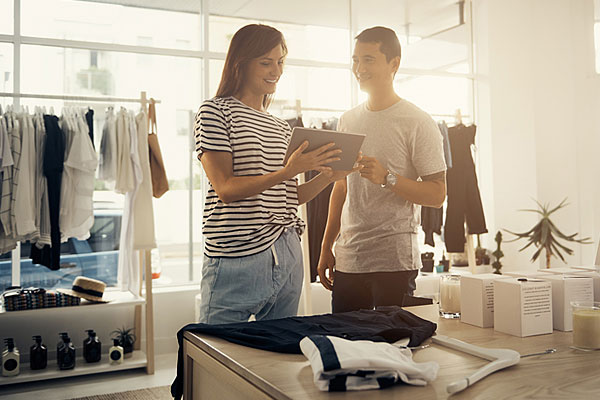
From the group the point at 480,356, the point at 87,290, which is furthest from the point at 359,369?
the point at 87,290

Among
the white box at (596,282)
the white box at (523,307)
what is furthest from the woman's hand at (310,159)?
the white box at (596,282)

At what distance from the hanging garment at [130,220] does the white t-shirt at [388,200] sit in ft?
6.04

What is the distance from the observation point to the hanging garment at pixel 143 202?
11.7ft

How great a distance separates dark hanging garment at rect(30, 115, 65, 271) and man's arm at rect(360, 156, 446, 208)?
6.90 ft

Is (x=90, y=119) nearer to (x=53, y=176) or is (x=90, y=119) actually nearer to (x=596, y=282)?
(x=53, y=176)

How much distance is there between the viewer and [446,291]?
155 centimetres

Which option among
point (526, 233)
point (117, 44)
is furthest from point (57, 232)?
point (526, 233)

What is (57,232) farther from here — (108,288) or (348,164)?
(348,164)

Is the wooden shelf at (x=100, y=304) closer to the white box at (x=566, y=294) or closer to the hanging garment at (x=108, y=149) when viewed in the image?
the hanging garment at (x=108, y=149)

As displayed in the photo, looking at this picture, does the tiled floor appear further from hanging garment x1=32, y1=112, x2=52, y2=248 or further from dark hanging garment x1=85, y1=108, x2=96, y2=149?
dark hanging garment x1=85, y1=108, x2=96, y2=149

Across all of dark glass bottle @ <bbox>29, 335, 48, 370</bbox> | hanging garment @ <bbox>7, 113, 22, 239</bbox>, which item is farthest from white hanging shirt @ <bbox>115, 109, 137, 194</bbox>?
dark glass bottle @ <bbox>29, 335, 48, 370</bbox>

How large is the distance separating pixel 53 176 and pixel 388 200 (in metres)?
2.16

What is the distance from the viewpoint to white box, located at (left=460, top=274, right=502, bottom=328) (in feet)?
4.59

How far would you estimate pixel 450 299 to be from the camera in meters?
1.52
